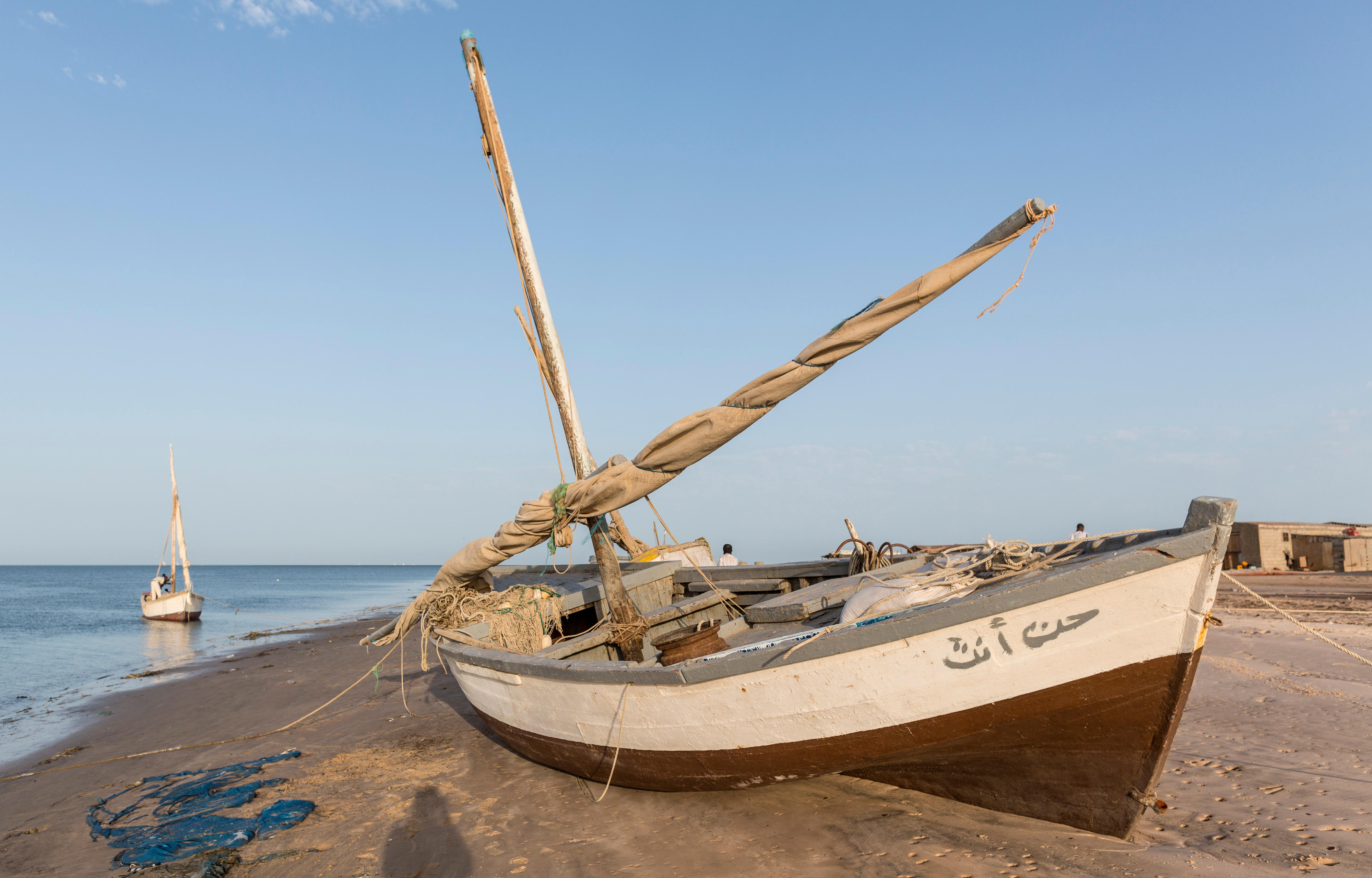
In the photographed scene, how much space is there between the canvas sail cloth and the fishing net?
908 millimetres

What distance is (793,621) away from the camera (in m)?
5.83

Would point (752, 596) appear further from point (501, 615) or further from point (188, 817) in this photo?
point (188, 817)

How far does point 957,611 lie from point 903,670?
496mm

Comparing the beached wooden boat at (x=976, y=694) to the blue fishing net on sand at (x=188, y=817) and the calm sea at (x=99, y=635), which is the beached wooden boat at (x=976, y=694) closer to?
the blue fishing net on sand at (x=188, y=817)

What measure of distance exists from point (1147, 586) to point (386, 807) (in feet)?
19.8

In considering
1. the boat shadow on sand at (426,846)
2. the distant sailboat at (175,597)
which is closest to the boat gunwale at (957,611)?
the boat shadow on sand at (426,846)

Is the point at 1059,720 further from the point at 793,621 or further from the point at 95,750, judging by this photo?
the point at 95,750

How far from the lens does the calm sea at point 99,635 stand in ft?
42.5

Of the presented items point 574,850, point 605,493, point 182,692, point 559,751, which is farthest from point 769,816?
point 182,692

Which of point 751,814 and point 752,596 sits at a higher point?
point 752,596

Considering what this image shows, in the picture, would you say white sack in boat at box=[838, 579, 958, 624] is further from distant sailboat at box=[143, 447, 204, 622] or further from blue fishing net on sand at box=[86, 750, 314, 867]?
distant sailboat at box=[143, 447, 204, 622]

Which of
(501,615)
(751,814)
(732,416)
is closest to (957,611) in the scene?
(732,416)

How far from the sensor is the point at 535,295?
7246 mm

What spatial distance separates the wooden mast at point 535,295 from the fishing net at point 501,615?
3.78 ft
